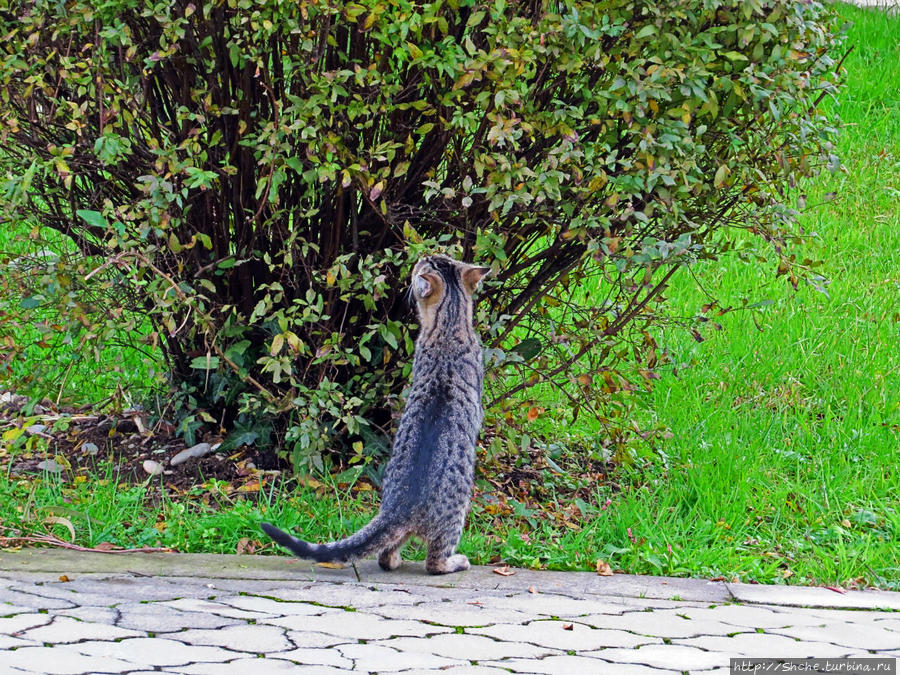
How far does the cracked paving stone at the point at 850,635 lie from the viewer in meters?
3.81

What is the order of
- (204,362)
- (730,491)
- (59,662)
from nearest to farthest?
(59,662) < (204,362) < (730,491)

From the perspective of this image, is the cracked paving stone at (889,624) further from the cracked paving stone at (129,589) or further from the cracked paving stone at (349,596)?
the cracked paving stone at (129,589)

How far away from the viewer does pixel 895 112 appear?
11008 millimetres

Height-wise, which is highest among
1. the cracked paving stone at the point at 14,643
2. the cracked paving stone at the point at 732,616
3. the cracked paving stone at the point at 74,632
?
the cracked paving stone at the point at 732,616

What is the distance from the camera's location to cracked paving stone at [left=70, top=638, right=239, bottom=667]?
340 cm

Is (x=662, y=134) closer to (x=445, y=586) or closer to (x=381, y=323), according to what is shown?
(x=381, y=323)

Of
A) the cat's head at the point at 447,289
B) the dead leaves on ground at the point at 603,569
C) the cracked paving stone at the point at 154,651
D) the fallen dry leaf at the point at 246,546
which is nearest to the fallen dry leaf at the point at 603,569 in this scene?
the dead leaves on ground at the point at 603,569

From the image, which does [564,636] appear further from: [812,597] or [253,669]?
[812,597]

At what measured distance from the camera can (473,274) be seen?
469 cm

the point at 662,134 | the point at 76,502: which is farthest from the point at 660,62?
the point at 76,502

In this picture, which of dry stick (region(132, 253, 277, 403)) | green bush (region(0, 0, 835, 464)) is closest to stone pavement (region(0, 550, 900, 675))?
dry stick (region(132, 253, 277, 403))

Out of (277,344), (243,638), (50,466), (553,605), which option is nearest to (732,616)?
(553,605)

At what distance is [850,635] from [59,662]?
9.48ft

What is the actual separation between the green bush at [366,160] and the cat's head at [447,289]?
163 millimetres
